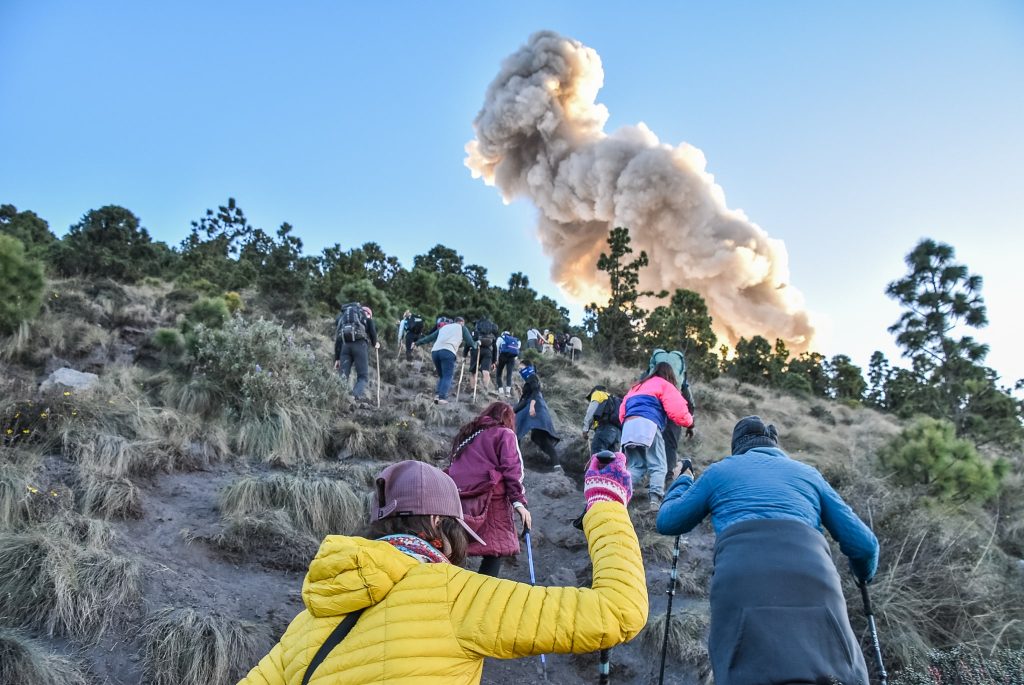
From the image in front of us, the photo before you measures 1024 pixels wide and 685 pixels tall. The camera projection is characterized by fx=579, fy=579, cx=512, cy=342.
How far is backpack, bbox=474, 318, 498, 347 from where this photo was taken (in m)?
13.4

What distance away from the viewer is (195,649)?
11.6 feet

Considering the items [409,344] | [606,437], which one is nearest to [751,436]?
[606,437]

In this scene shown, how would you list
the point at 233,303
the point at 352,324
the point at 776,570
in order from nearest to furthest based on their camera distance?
the point at 776,570, the point at 352,324, the point at 233,303

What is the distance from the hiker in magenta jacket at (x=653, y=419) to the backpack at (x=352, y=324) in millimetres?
5064

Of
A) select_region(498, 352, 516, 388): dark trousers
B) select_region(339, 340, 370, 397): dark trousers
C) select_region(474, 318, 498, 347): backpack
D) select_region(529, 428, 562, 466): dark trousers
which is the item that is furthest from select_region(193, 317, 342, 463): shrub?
select_region(498, 352, 516, 388): dark trousers

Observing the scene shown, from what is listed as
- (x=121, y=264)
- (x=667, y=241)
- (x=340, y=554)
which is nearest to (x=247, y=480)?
(x=340, y=554)

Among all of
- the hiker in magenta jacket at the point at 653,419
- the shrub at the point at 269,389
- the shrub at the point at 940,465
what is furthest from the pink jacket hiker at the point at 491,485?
the shrub at the point at 940,465

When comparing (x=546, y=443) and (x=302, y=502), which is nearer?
(x=302, y=502)

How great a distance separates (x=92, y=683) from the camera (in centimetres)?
332

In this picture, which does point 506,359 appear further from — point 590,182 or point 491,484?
point 590,182

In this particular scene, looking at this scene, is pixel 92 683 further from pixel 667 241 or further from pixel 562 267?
pixel 562 267

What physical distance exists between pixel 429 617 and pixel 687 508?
1945 mm

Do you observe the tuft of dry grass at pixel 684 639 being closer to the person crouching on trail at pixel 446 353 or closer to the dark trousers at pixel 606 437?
the dark trousers at pixel 606 437

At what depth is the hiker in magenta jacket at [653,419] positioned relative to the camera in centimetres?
673
